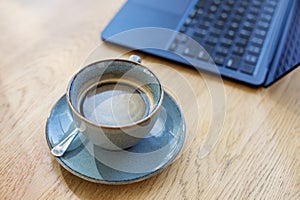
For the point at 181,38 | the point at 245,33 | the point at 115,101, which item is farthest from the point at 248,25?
the point at 115,101

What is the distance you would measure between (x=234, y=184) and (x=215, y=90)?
0.17m

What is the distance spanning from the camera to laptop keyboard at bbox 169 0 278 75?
649 millimetres

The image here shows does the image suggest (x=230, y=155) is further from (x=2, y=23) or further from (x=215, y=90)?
(x=2, y=23)

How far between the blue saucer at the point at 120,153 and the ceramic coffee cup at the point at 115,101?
0.02 metres

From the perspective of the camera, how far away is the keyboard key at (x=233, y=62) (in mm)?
635

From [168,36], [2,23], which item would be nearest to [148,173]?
[168,36]

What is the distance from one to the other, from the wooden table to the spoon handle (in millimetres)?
27

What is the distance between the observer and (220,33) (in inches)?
27.1

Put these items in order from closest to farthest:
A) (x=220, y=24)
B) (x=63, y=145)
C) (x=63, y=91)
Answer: (x=63, y=145) < (x=63, y=91) < (x=220, y=24)

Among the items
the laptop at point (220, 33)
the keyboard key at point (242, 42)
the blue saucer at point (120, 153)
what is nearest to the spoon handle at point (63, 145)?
the blue saucer at point (120, 153)

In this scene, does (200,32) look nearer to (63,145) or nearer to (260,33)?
(260,33)

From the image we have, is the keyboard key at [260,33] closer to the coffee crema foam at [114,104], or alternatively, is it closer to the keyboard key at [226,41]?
the keyboard key at [226,41]

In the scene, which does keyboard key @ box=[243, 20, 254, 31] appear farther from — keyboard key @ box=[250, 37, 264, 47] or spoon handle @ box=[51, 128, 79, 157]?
spoon handle @ box=[51, 128, 79, 157]

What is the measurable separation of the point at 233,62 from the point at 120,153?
25 cm
